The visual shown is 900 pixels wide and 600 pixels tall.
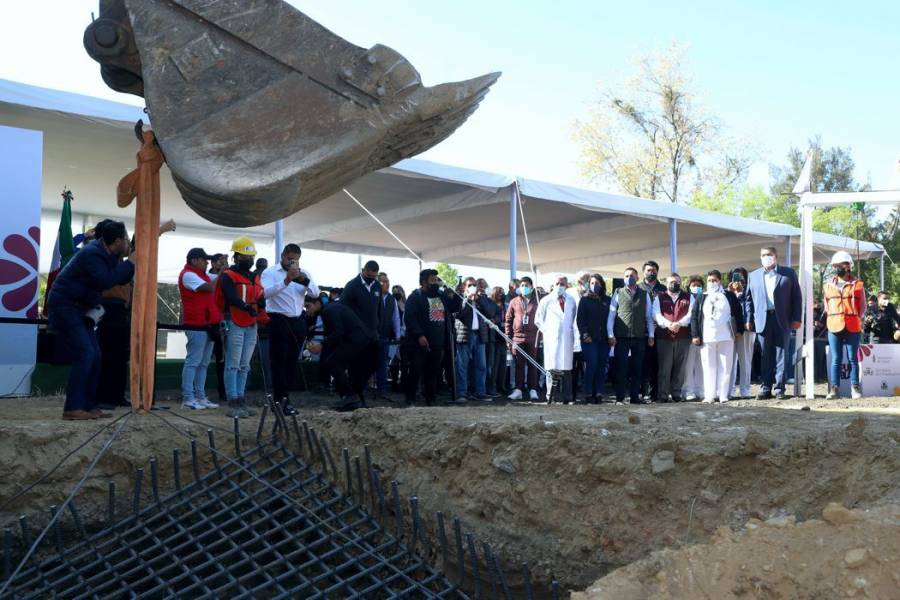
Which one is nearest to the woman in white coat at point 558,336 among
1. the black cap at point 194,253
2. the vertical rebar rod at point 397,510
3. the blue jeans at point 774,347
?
the blue jeans at point 774,347

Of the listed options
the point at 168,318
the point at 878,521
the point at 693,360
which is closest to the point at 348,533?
the point at 878,521

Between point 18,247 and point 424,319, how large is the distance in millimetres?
3882

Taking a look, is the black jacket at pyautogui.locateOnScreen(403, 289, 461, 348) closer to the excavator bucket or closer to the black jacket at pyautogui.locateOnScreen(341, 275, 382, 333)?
the black jacket at pyautogui.locateOnScreen(341, 275, 382, 333)

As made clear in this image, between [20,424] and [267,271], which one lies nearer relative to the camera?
[20,424]

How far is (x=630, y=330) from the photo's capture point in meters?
8.81

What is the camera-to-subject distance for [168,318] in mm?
17219

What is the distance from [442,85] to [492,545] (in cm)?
221

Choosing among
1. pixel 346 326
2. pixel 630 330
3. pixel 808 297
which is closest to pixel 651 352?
pixel 630 330

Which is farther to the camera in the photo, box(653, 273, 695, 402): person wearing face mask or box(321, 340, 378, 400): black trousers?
box(653, 273, 695, 402): person wearing face mask

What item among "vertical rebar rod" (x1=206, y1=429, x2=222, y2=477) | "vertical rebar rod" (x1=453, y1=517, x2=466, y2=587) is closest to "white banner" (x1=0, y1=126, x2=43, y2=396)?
"vertical rebar rod" (x1=206, y1=429, x2=222, y2=477)

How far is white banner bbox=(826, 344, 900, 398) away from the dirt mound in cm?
704

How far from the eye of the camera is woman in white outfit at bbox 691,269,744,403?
28.3 ft

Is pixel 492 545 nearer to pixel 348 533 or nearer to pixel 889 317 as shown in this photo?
pixel 348 533

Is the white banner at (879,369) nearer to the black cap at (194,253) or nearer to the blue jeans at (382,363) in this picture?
the blue jeans at (382,363)
